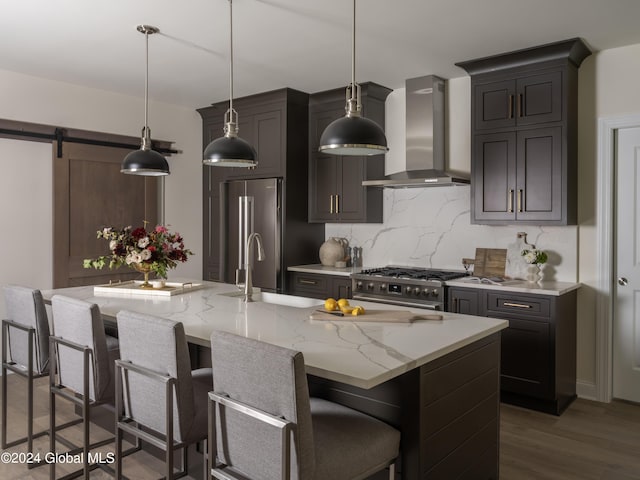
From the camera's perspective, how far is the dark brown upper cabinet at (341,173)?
497cm

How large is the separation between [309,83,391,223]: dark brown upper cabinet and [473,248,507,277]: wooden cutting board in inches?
43.4

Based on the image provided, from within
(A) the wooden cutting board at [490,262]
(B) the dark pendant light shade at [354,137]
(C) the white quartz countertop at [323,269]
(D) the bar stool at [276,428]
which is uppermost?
(B) the dark pendant light shade at [354,137]

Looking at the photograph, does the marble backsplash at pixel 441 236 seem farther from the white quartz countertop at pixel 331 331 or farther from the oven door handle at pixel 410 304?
the white quartz countertop at pixel 331 331

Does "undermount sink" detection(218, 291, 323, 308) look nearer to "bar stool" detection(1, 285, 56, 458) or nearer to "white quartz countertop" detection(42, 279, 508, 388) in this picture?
"white quartz countertop" detection(42, 279, 508, 388)

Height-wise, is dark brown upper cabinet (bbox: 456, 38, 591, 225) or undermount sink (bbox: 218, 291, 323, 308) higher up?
dark brown upper cabinet (bbox: 456, 38, 591, 225)

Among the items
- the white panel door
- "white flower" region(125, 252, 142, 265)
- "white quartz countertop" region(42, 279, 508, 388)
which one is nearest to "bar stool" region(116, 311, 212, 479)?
"white quartz countertop" region(42, 279, 508, 388)

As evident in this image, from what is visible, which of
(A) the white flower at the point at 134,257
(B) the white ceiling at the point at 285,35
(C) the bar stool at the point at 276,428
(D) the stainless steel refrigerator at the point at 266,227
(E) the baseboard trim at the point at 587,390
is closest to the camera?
(C) the bar stool at the point at 276,428

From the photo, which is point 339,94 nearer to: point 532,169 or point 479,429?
point 532,169

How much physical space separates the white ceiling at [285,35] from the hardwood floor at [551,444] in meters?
2.65

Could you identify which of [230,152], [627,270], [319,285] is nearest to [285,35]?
[230,152]

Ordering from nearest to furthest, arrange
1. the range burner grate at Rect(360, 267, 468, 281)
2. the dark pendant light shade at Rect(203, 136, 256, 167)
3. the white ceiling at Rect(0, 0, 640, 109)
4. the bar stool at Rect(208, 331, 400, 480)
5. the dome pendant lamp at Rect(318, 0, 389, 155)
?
the bar stool at Rect(208, 331, 400, 480), the dome pendant lamp at Rect(318, 0, 389, 155), the dark pendant light shade at Rect(203, 136, 256, 167), the white ceiling at Rect(0, 0, 640, 109), the range burner grate at Rect(360, 267, 468, 281)

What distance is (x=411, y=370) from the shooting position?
6.26 feet

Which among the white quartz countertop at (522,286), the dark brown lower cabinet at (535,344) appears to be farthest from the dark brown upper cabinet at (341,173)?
the dark brown lower cabinet at (535,344)

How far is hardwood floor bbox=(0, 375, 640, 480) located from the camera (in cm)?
283
